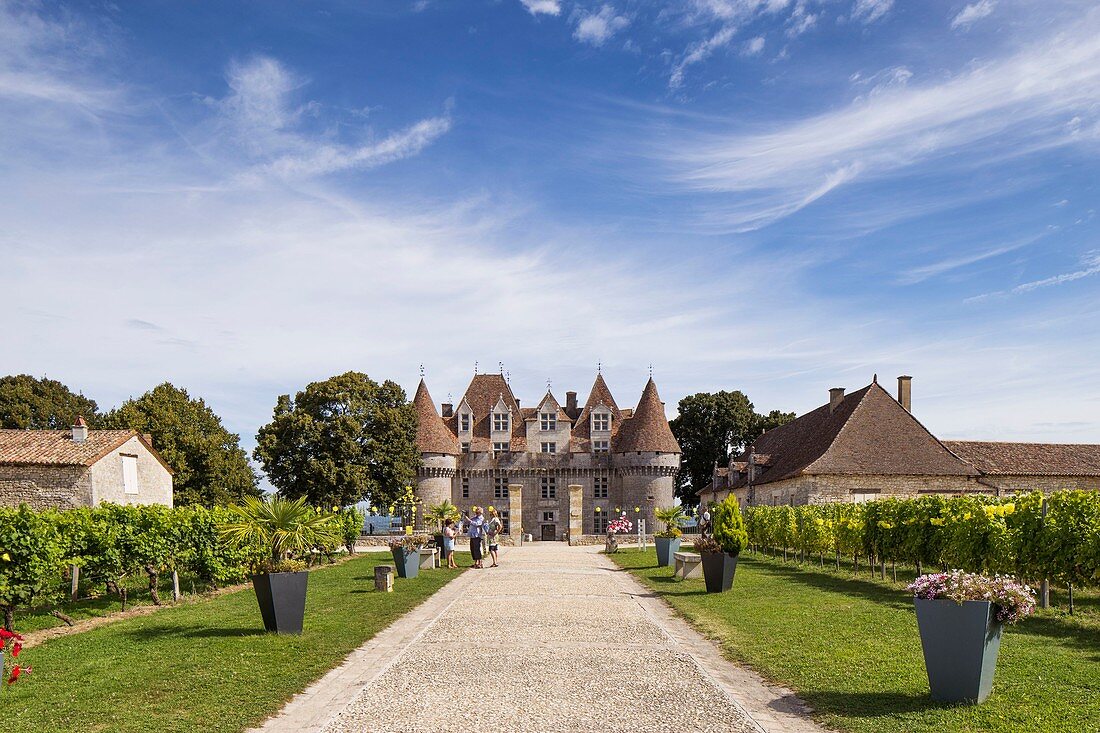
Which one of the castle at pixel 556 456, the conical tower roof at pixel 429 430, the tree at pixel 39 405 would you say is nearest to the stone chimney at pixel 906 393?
the castle at pixel 556 456

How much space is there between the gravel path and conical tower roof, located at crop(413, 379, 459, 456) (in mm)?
41575

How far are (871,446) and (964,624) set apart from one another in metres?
33.0

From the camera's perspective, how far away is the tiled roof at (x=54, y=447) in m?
33.2

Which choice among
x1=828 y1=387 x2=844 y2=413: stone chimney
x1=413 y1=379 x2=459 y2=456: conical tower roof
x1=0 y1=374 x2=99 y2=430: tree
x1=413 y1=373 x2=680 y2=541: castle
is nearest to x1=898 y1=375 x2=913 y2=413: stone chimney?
x1=828 y1=387 x2=844 y2=413: stone chimney

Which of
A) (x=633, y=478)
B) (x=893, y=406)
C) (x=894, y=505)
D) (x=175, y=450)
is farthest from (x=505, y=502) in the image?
(x=894, y=505)

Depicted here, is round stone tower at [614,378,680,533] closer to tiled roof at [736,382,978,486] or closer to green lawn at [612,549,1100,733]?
tiled roof at [736,382,978,486]

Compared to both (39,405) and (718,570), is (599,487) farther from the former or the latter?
(718,570)

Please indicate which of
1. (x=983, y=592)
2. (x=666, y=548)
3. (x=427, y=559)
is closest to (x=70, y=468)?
(x=427, y=559)

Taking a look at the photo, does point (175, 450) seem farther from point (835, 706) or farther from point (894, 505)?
point (835, 706)

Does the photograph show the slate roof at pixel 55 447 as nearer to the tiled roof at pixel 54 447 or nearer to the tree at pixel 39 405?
the tiled roof at pixel 54 447

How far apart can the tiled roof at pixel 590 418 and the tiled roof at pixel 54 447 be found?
33.0 metres

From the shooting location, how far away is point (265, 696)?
8805 millimetres

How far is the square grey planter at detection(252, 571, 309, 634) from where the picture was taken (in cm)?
1272

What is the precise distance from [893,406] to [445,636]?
1334 inches
